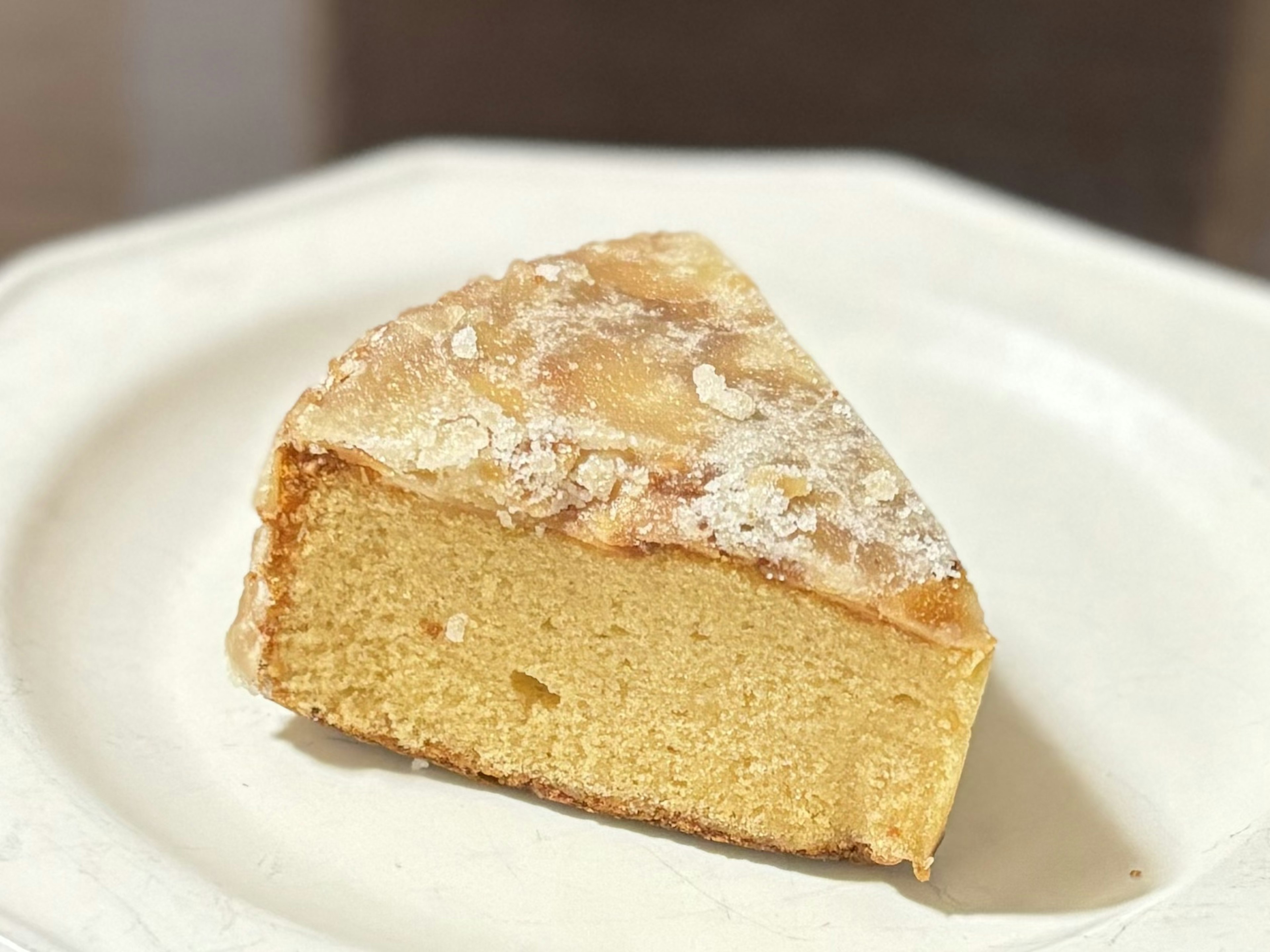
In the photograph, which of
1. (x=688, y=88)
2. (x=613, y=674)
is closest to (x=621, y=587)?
(x=613, y=674)

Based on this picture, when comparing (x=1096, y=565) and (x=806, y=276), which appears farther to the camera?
(x=806, y=276)

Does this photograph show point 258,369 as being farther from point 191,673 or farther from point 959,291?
point 959,291

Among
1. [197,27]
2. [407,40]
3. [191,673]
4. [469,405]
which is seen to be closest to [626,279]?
[469,405]

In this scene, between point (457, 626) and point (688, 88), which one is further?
point (688, 88)

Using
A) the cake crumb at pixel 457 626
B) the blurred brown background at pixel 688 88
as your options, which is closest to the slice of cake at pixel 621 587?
the cake crumb at pixel 457 626

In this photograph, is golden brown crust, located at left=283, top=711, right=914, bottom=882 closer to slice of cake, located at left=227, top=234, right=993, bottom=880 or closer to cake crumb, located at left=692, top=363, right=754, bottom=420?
slice of cake, located at left=227, top=234, right=993, bottom=880

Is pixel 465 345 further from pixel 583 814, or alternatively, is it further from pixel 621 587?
pixel 583 814

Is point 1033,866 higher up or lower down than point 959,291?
lower down
